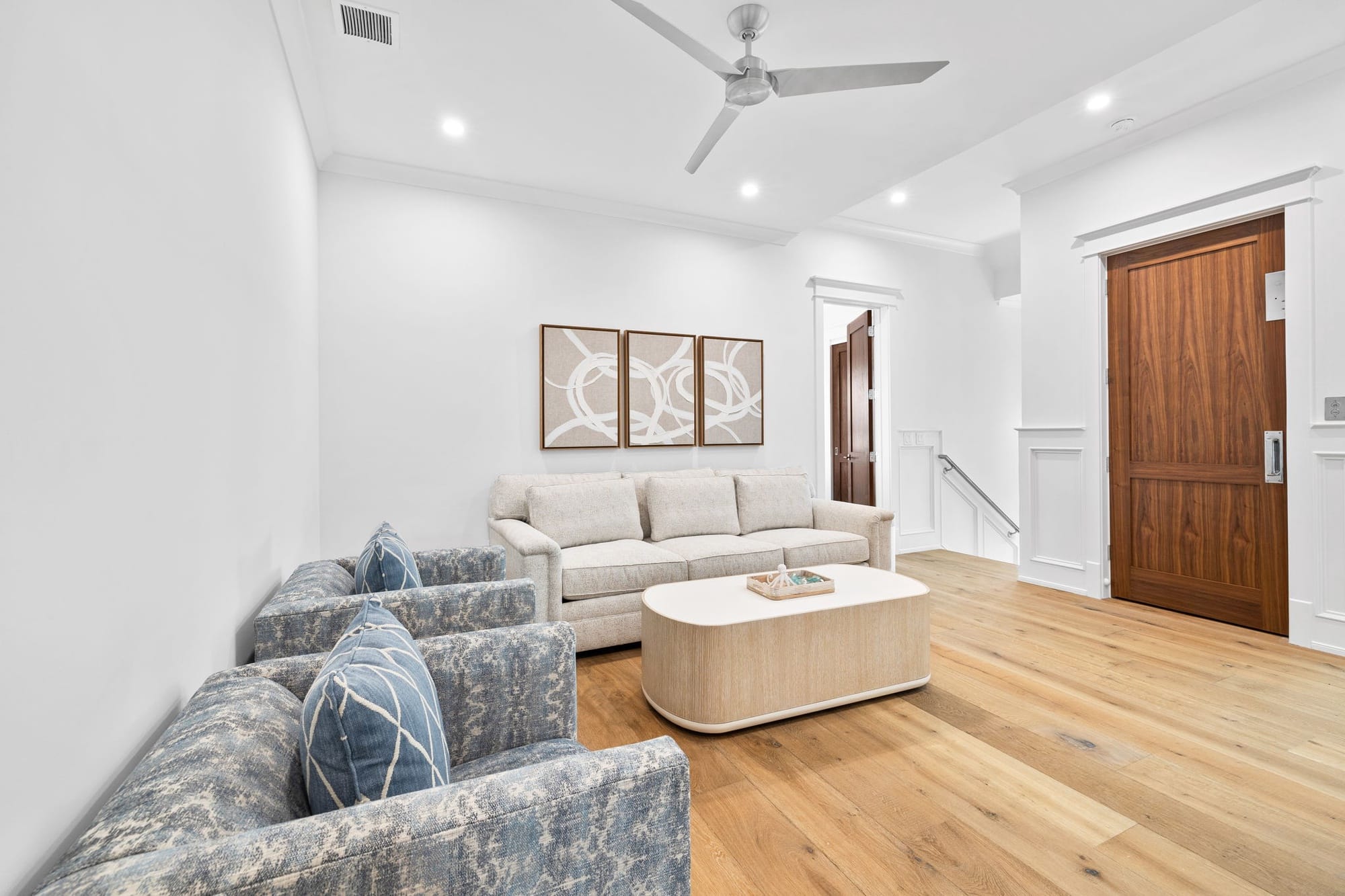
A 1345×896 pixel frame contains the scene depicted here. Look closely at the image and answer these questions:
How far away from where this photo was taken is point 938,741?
2109 mm

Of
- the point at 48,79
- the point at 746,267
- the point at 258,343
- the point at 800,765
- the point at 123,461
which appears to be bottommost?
the point at 800,765

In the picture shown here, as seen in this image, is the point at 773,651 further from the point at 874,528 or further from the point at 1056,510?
the point at 1056,510

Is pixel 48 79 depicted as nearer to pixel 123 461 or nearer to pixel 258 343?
pixel 123 461

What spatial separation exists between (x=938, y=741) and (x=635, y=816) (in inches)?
66.9

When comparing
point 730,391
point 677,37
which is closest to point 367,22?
point 677,37

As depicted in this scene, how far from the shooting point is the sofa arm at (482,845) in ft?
2.01

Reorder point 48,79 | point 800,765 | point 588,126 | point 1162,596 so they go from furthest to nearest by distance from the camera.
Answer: point 1162,596 → point 588,126 → point 800,765 → point 48,79

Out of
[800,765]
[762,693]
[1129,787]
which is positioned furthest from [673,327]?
[1129,787]

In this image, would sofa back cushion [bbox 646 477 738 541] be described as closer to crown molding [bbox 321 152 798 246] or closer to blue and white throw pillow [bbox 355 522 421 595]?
crown molding [bbox 321 152 798 246]

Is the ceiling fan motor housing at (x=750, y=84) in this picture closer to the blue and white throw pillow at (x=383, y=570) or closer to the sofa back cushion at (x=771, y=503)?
the blue and white throw pillow at (x=383, y=570)

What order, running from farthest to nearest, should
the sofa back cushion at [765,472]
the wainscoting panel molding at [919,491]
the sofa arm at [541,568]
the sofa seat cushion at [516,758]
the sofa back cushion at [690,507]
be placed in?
the wainscoting panel molding at [919,491] → the sofa back cushion at [765,472] → the sofa back cushion at [690,507] → the sofa arm at [541,568] → the sofa seat cushion at [516,758]

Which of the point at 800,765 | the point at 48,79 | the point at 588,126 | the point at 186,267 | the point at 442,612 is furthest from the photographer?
the point at 588,126

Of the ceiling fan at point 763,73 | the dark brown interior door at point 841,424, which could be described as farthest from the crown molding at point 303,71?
the dark brown interior door at point 841,424

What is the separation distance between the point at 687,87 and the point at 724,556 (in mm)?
2301
